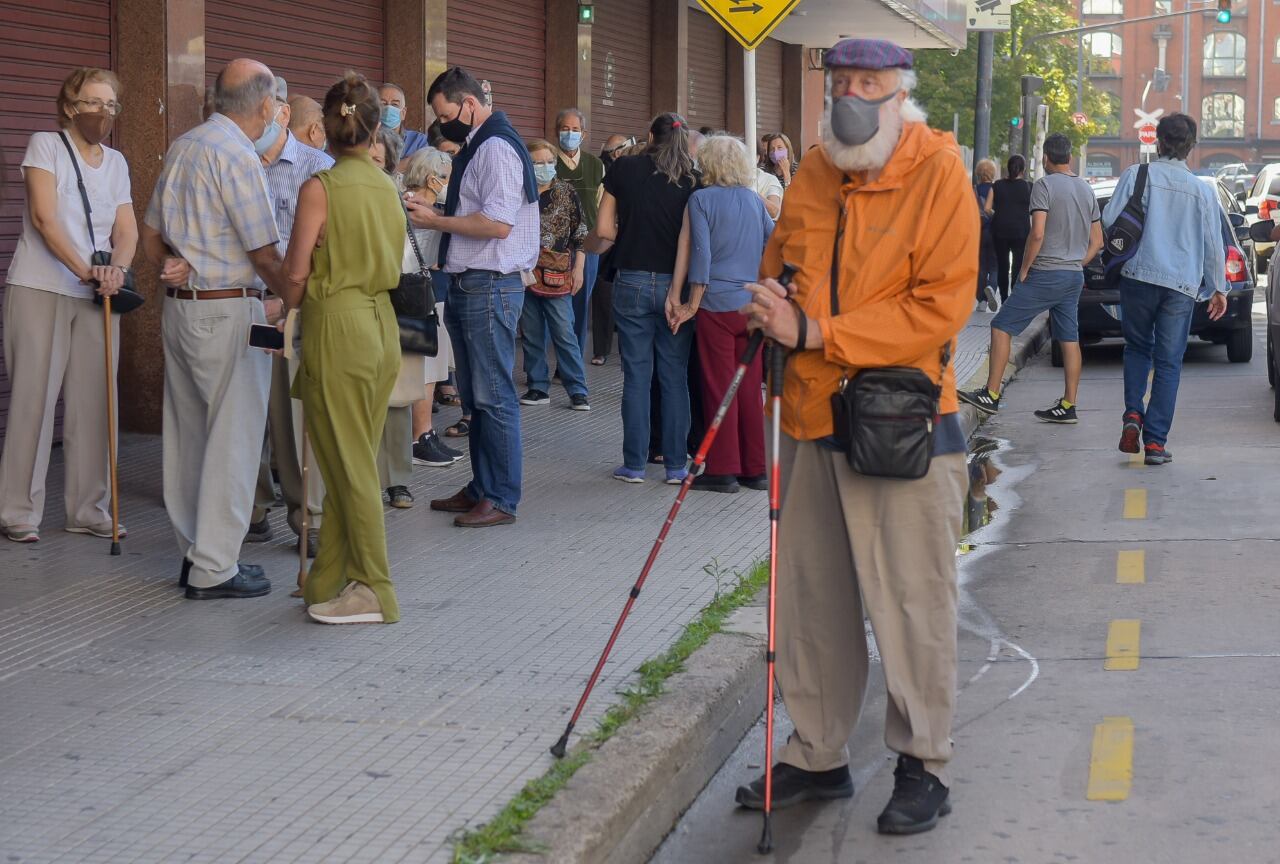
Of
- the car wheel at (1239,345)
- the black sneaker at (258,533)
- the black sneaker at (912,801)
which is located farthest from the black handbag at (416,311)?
the car wheel at (1239,345)

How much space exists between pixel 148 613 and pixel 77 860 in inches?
99.7

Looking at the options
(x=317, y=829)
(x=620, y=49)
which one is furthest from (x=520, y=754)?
(x=620, y=49)

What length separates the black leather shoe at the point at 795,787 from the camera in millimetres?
5023

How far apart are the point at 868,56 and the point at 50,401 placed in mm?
4687

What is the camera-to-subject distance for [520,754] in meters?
4.89

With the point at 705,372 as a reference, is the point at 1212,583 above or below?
below

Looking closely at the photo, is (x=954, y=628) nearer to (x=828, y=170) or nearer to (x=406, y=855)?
(x=828, y=170)

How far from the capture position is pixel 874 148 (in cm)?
462

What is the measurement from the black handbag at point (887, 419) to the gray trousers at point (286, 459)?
384 centimetres

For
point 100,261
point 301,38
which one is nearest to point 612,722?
point 100,261

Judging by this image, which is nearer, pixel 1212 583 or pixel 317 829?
pixel 317 829

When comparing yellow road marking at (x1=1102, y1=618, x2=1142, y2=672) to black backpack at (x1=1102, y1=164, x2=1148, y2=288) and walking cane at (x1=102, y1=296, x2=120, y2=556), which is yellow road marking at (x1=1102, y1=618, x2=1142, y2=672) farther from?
black backpack at (x1=1102, y1=164, x2=1148, y2=288)

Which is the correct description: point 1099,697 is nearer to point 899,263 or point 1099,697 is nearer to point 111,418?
point 899,263

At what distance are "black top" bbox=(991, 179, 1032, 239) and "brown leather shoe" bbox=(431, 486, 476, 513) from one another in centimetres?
1412
